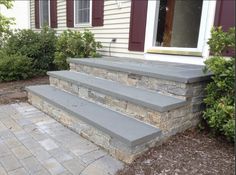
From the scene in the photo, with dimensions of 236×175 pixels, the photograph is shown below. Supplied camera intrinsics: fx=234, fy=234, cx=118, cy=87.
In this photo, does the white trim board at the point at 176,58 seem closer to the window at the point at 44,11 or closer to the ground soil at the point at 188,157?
the ground soil at the point at 188,157

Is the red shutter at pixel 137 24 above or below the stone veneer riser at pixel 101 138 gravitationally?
above

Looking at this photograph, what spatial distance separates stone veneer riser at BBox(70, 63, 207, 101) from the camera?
7.67ft

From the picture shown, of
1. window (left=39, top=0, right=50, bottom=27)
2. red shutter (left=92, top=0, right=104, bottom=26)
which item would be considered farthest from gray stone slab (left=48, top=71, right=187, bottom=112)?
window (left=39, top=0, right=50, bottom=27)

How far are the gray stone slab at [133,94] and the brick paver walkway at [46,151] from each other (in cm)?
58

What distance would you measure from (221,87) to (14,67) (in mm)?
4455

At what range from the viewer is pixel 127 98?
2396mm

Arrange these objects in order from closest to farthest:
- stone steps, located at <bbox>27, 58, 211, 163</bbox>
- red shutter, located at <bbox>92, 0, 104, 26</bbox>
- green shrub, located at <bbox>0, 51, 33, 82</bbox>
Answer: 1. stone steps, located at <bbox>27, 58, 211, 163</bbox>
2. red shutter, located at <bbox>92, 0, 104, 26</bbox>
3. green shrub, located at <bbox>0, 51, 33, 82</bbox>

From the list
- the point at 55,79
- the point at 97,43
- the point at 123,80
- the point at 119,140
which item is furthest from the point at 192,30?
the point at 119,140

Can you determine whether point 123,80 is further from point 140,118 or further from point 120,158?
point 120,158

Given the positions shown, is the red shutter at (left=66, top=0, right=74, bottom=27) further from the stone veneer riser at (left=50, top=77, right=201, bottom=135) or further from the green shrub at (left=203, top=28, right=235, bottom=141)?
the green shrub at (left=203, top=28, right=235, bottom=141)

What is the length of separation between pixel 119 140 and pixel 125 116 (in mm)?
459

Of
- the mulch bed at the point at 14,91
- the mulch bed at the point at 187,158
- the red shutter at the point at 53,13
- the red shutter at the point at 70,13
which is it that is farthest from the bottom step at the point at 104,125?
the red shutter at the point at 53,13

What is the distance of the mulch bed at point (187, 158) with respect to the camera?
185 cm

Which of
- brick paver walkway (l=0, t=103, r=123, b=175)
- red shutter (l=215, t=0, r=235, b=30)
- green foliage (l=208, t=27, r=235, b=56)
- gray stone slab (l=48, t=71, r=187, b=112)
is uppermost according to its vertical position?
red shutter (l=215, t=0, r=235, b=30)
